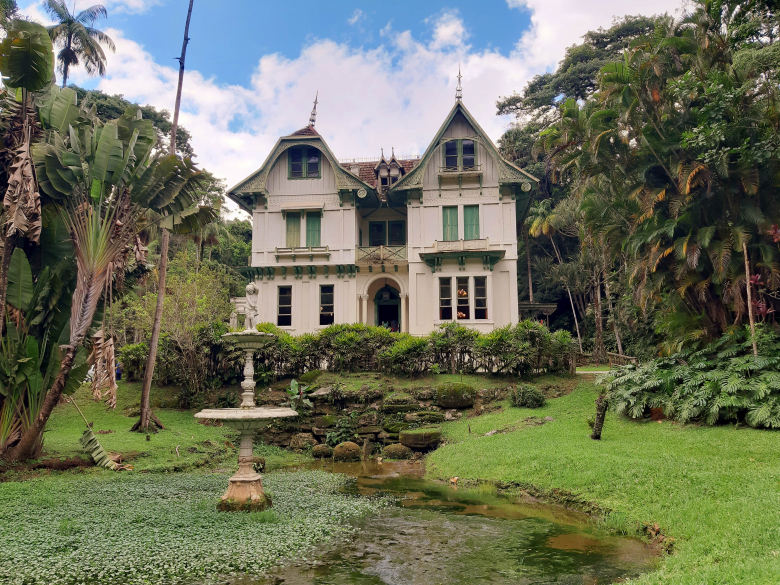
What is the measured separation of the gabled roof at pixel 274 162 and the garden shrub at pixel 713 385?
15.7 meters

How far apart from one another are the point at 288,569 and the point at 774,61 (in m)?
14.8

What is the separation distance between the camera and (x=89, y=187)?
39.5 ft

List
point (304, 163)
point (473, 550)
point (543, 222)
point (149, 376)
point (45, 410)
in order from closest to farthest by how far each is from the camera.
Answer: point (473, 550), point (45, 410), point (149, 376), point (304, 163), point (543, 222)

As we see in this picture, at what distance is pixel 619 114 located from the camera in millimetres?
16453

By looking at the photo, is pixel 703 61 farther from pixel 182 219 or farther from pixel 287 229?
pixel 287 229

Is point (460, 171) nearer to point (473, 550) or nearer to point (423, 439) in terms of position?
point (423, 439)

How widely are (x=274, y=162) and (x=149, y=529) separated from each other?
21888 millimetres

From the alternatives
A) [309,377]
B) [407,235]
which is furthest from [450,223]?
[309,377]

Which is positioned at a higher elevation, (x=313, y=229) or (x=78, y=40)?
(x=78, y=40)

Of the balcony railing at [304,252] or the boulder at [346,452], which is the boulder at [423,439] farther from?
the balcony railing at [304,252]

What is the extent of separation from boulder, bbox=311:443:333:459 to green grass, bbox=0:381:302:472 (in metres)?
0.48

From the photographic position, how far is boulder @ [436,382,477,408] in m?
18.3

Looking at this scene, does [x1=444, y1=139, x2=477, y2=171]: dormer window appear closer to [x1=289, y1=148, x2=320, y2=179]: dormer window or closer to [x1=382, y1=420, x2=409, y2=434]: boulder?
[x1=289, y1=148, x2=320, y2=179]: dormer window

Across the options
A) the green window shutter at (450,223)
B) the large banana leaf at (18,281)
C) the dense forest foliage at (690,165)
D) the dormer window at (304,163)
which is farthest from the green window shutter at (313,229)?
the large banana leaf at (18,281)
